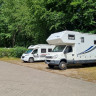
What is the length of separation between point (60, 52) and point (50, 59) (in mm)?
1068

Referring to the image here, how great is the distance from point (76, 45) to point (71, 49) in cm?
58

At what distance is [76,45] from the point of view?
14852 mm

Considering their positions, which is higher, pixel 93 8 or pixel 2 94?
pixel 93 8

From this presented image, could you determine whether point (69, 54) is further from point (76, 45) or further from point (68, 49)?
point (76, 45)

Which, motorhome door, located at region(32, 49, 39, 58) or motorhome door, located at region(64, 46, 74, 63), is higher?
motorhome door, located at region(64, 46, 74, 63)

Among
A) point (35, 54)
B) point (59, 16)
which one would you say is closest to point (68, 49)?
point (35, 54)

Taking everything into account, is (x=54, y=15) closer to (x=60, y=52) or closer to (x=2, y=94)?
(x=60, y=52)

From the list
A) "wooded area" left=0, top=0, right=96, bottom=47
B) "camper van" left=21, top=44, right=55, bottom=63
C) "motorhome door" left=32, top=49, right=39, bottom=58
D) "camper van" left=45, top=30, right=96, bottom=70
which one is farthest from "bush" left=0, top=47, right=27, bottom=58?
"camper van" left=45, top=30, right=96, bottom=70

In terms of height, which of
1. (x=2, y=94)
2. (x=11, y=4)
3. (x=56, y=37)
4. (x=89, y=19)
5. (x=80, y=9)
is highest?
(x=11, y=4)

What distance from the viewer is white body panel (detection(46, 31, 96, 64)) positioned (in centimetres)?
1420

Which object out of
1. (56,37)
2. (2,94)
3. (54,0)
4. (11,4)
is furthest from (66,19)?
(11,4)

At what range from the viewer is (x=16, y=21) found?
121 feet

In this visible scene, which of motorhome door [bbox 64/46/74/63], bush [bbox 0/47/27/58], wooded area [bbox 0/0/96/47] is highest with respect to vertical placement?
wooded area [bbox 0/0/96/47]

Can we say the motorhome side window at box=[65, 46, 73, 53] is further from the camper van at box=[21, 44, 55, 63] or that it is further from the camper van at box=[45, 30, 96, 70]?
the camper van at box=[21, 44, 55, 63]
